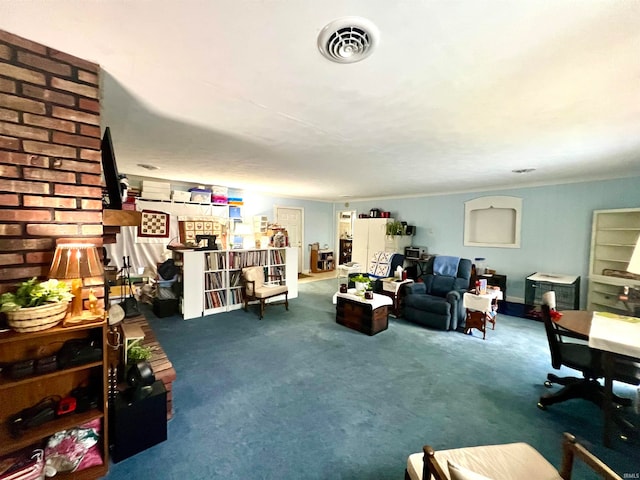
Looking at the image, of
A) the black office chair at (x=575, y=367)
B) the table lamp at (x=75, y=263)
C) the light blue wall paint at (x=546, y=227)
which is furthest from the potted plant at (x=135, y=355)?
the light blue wall paint at (x=546, y=227)

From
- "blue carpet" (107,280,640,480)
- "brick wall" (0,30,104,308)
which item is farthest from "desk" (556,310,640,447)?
"brick wall" (0,30,104,308)

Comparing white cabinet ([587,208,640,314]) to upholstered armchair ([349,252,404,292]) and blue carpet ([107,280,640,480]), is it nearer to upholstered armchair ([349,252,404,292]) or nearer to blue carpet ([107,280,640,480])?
blue carpet ([107,280,640,480])

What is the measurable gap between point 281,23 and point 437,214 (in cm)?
587

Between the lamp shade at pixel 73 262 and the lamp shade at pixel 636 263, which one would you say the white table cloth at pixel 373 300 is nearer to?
the lamp shade at pixel 636 263

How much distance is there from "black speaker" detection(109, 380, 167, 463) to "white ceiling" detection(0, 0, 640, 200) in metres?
2.01

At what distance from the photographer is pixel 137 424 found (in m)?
1.62

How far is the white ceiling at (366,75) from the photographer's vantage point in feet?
3.46

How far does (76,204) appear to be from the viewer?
4.69ft

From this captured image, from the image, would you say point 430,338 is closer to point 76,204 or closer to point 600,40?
point 600,40

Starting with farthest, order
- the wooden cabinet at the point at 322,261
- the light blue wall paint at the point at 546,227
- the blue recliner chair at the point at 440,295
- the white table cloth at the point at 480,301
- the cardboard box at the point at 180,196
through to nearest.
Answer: the wooden cabinet at the point at 322,261
the cardboard box at the point at 180,196
the light blue wall paint at the point at 546,227
the blue recliner chair at the point at 440,295
the white table cloth at the point at 480,301

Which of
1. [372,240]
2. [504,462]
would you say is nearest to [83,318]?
[504,462]

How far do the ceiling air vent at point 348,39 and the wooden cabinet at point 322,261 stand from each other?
6848mm

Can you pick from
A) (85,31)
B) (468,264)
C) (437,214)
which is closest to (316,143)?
(85,31)

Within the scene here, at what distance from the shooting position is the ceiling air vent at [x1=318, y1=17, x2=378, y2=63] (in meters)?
1.10
